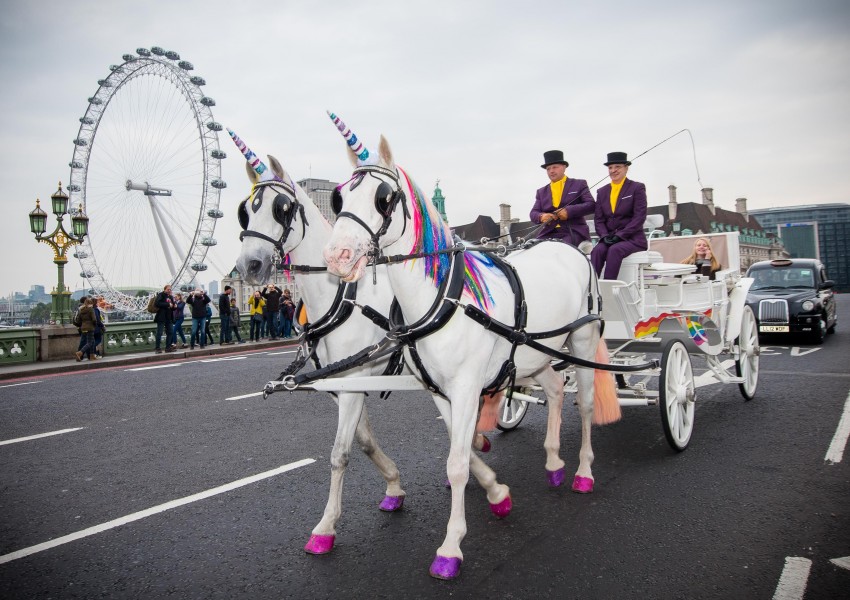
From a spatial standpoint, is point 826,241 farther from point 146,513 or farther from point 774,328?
point 146,513

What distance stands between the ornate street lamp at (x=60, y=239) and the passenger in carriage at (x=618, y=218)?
16767 mm

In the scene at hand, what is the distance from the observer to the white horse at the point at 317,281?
147 inches

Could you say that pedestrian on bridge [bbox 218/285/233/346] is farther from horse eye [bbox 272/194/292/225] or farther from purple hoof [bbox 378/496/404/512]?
purple hoof [bbox 378/496/404/512]

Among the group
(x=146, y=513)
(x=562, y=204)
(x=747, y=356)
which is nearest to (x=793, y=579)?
(x=562, y=204)

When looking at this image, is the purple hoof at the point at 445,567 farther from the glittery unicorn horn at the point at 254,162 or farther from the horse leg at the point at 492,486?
the glittery unicorn horn at the point at 254,162

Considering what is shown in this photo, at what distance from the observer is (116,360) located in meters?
14.9

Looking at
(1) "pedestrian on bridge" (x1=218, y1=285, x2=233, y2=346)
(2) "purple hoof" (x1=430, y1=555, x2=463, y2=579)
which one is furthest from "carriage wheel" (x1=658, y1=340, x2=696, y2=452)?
(1) "pedestrian on bridge" (x1=218, y1=285, x2=233, y2=346)

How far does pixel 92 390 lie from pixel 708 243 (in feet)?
33.6

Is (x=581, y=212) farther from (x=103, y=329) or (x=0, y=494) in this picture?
(x=103, y=329)

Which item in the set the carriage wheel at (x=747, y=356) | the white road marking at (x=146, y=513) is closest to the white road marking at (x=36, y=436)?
the white road marking at (x=146, y=513)

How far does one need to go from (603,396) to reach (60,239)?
59.9ft

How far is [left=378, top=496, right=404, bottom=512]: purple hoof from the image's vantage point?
13.5 feet

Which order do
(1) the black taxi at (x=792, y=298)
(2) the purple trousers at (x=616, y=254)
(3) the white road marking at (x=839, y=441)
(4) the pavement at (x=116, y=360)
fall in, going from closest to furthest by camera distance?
1. (3) the white road marking at (x=839, y=441)
2. (2) the purple trousers at (x=616, y=254)
3. (1) the black taxi at (x=792, y=298)
4. (4) the pavement at (x=116, y=360)

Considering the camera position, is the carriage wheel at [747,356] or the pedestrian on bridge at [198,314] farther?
the pedestrian on bridge at [198,314]
